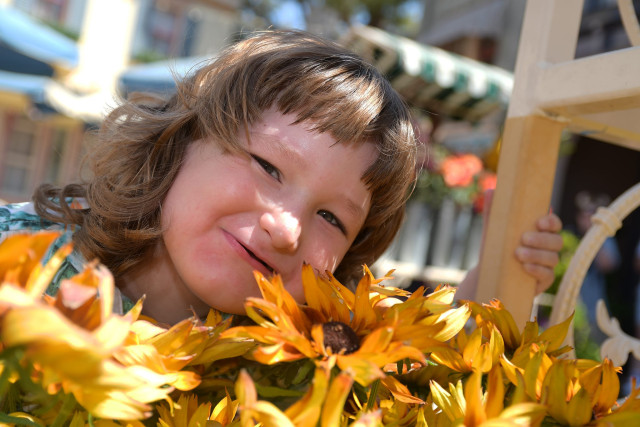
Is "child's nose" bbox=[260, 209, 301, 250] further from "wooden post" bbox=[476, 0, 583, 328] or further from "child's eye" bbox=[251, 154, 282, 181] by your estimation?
"wooden post" bbox=[476, 0, 583, 328]

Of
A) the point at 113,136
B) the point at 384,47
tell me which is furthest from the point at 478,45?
the point at 113,136

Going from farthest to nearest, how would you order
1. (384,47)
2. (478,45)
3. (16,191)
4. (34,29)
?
(16,191) → (478,45) → (34,29) → (384,47)

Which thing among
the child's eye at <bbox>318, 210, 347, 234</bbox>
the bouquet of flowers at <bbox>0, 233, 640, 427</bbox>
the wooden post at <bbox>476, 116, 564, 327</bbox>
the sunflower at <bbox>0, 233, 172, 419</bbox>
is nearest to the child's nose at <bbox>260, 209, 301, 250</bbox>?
the child's eye at <bbox>318, 210, 347, 234</bbox>

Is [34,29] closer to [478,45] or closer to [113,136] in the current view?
[478,45]

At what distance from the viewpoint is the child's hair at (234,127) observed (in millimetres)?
1047

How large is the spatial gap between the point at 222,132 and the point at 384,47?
15.0 feet

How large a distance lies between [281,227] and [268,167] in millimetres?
131

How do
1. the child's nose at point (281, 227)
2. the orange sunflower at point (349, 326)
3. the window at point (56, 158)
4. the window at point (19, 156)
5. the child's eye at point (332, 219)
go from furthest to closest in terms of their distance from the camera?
the window at point (56, 158), the window at point (19, 156), the child's eye at point (332, 219), the child's nose at point (281, 227), the orange sunflower at point (349, 326)

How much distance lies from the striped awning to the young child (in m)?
3.97

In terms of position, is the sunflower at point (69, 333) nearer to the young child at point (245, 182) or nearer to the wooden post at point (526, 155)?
the young child at point (245, 182)

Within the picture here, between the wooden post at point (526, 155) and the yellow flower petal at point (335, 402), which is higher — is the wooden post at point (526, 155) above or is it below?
above

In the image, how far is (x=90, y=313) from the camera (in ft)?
1.33

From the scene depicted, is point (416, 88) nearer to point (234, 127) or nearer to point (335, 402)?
point (234, 127)

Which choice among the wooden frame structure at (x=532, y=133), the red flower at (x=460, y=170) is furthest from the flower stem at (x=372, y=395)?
the red flower at (x=460, y=170)
